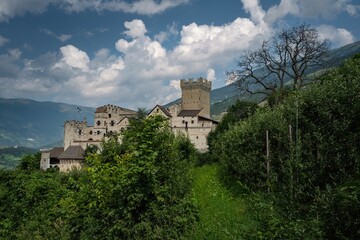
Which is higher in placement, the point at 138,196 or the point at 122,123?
the point at 122,123

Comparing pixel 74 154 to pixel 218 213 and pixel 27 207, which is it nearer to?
pixel 27 207

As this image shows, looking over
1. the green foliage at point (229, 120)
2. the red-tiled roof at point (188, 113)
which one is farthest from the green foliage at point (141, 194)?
the red-tiled roof at point (188, 113)

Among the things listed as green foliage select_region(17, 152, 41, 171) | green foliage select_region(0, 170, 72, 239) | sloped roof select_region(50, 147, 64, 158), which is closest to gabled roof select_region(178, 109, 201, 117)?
sloped roof select_region(50, 147, 64, 158)

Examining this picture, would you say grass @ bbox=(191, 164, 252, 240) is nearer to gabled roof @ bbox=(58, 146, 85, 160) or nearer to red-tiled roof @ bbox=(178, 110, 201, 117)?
red-tiled roof @ bbox=(178, 110, 201, 117)

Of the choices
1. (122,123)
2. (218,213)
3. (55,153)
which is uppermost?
(122,123)

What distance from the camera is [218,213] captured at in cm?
1303

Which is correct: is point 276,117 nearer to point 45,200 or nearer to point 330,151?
point 330,151

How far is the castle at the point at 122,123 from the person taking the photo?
8662 cm

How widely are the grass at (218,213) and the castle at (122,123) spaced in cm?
6408

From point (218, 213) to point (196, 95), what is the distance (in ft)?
285

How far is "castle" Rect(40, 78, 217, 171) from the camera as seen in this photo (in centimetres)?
8662

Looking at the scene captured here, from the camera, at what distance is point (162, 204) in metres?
11.6

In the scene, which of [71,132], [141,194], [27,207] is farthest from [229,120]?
[71,132]

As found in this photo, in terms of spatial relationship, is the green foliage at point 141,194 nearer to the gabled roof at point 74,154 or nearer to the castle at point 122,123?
the castle at point 122,123
